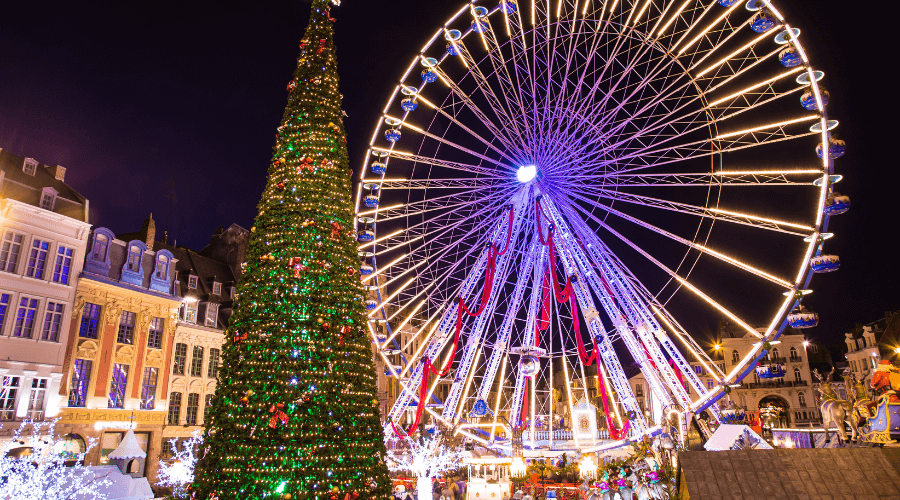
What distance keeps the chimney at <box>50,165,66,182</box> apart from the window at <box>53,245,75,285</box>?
4.34 meters

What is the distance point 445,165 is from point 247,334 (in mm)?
14251

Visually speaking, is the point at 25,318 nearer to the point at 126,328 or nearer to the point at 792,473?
the point at 126,328

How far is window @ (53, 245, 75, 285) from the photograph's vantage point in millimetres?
25844

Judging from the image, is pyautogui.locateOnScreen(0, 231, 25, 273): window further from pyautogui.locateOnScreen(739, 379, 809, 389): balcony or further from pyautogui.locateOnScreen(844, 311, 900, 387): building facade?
pyautogui.locateOnScreen(739, 379, 809, 389): balcony

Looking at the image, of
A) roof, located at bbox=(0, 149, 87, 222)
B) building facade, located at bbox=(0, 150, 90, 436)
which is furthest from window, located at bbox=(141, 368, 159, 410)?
roof, located at bbox=(0, 149, 87, 222)

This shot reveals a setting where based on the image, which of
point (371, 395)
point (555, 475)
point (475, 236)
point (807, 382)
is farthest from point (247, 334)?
point (807, 382)

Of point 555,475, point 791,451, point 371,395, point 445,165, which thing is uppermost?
point 445,165

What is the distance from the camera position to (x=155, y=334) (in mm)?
31016

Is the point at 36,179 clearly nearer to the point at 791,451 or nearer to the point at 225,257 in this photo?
the point at 225,257

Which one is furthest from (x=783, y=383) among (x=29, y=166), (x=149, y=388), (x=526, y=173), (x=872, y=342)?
(x=29, y=166)

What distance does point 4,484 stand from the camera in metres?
16.4

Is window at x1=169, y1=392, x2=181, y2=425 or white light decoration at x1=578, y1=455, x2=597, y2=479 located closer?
white light decoration at x1=578, y1=455, x2=597, y2=479

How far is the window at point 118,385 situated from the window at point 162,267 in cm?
562

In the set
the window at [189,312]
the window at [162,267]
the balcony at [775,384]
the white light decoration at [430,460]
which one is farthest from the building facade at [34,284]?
the balcony at [775,384]
